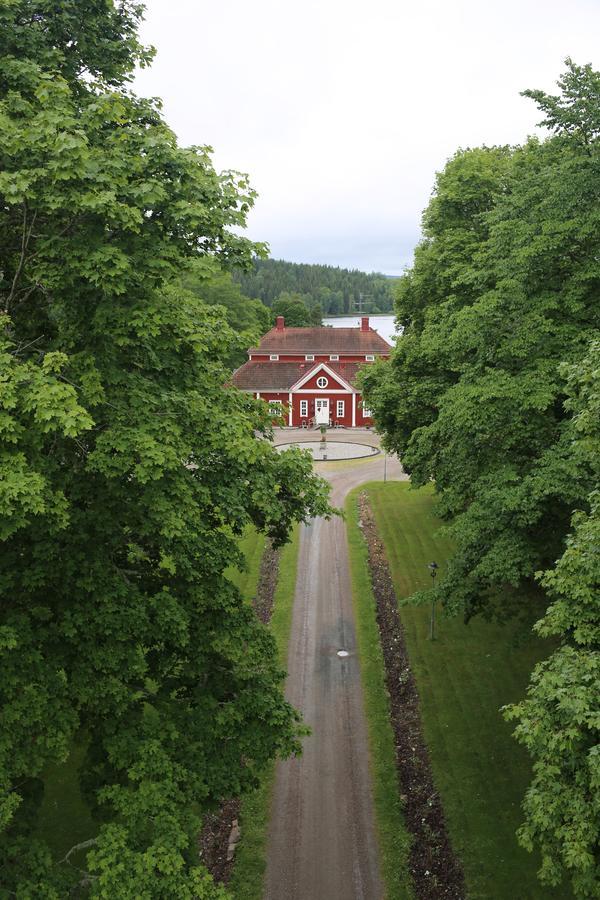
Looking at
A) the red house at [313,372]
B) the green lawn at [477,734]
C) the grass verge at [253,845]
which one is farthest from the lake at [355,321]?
the grass verge at [253,845]

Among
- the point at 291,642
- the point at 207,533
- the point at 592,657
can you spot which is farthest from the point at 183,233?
the point at 291,642

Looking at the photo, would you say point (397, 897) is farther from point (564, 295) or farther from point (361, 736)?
point (564, 295)

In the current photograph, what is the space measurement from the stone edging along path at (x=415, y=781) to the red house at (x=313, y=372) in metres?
36.9

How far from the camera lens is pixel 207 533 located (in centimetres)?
1072

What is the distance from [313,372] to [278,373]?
4.41 meters

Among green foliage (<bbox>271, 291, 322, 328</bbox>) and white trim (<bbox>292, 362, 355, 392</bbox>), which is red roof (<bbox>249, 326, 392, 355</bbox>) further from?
green foliage (<bbox>271, 291, 322, 328</bbox>)

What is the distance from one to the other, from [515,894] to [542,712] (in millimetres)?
6826

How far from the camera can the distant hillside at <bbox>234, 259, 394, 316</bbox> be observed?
14638 cm

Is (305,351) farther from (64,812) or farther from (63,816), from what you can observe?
(63,816)

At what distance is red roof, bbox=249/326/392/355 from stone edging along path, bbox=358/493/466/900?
4581 cm

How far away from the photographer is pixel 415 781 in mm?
15344

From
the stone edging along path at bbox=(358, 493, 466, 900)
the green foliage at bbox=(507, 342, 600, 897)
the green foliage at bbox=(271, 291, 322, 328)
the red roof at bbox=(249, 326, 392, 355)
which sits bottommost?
the stone edging along path at bbox=(358, 493, 466, 900)

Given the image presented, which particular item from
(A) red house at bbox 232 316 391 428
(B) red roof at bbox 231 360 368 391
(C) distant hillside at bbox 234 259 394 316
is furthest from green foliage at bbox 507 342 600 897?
(C) distant hillside at bbox 234 259 394 316

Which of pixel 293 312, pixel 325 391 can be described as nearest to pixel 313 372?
pixel 325 391
